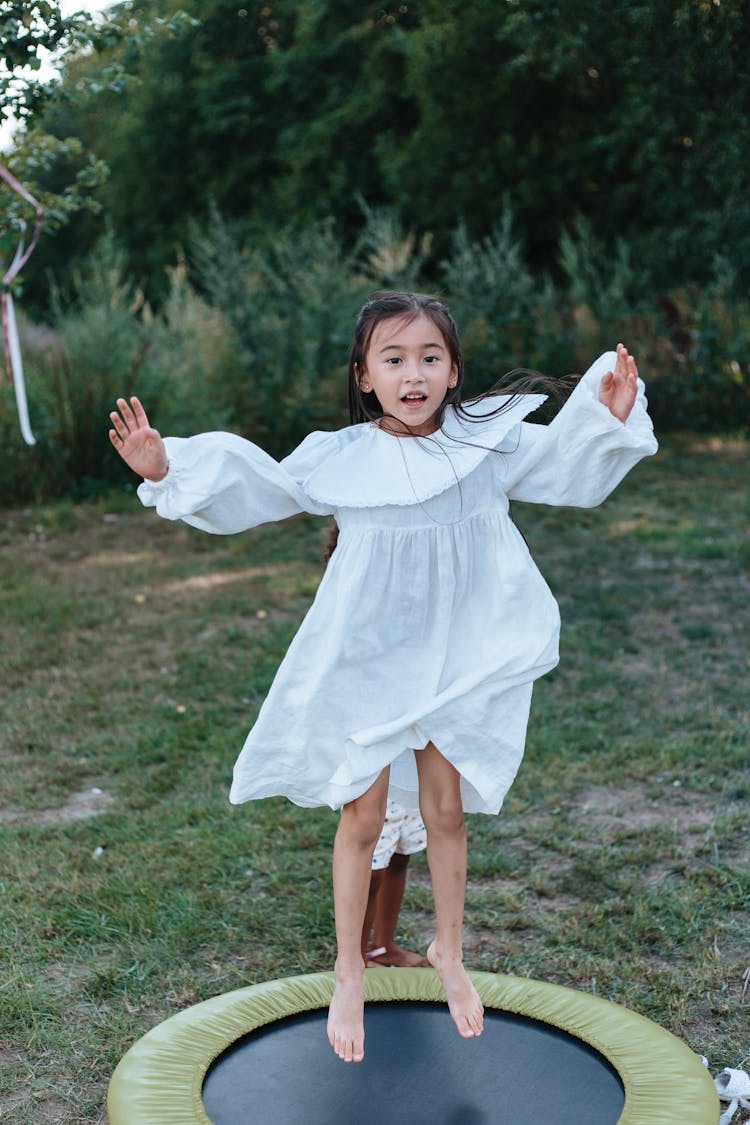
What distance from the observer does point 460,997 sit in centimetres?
231

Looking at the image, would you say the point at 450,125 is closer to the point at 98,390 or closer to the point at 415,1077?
the point at 98,390

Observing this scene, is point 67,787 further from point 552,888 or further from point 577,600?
point 577,600

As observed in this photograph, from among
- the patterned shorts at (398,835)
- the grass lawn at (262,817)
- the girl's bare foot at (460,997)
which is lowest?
the grass lawn at (262,817)

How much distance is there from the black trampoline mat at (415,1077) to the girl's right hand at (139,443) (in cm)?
115

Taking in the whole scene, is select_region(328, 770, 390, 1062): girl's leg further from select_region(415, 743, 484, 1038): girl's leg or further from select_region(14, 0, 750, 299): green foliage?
select_region(14, 0, 750, 299): green foliage

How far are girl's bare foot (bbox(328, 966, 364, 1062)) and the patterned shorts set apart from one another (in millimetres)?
505

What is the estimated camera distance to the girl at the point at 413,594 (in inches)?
90.7

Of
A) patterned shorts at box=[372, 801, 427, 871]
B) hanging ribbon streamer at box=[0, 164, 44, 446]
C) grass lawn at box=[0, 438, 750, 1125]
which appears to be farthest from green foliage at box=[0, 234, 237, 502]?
patterned shorts at box=[372, 801, 427, 871]

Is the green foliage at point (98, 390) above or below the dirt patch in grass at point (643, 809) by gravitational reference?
above

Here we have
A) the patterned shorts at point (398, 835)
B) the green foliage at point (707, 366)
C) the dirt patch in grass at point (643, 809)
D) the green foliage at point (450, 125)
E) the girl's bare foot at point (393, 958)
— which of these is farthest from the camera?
the green foliage at point (450, 125)

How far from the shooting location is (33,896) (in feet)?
11.0

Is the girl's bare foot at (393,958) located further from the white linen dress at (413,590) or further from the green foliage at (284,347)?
the green foliage at (284,347)

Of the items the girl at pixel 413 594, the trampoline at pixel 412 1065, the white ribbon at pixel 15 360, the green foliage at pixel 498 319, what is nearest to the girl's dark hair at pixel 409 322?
the girl at pixel 413 594

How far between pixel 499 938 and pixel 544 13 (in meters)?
9.03
